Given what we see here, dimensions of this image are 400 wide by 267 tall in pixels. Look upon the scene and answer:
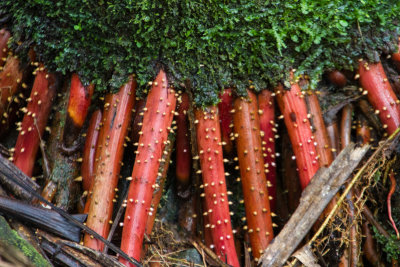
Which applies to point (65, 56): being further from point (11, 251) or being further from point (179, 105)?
point (11, 251)

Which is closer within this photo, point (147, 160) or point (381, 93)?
point (147, 160)

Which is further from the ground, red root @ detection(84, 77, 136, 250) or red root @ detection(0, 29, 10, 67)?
red root @ detection(0, 29, 10, 67)

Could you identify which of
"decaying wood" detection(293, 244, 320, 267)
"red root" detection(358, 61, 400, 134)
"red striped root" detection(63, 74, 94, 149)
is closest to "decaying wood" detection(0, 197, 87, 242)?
"red striped root" detection(63, 74, 94, 149)

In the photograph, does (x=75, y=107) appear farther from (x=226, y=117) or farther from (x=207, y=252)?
(x=207, y=252)

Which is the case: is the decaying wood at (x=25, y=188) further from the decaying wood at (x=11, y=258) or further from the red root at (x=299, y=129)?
the red root at (x=299, y=129)

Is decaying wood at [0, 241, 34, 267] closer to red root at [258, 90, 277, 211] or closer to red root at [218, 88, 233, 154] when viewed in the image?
red root at [218, 88, 233, 154]

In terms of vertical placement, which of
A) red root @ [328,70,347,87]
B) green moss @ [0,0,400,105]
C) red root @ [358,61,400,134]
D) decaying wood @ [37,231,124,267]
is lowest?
decaying wood @ [37,231,124,267]

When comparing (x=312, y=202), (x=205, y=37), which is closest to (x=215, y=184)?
(x=312, y=202)

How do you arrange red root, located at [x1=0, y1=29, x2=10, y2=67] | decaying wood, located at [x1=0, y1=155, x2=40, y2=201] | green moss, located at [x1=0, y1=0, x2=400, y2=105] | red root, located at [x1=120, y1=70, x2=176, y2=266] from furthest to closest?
1. red root, located at [x1=0, y1=29, x2=10, y2=67]
2. green moss, located at [x1=0, y1=0, x2=400, y2=105]
3. red root, located at [x1=120, y1=70, x2=176, y2=266]
4. decaying wood, located at [x1=0, y1=155, x2=40, y2=201]
